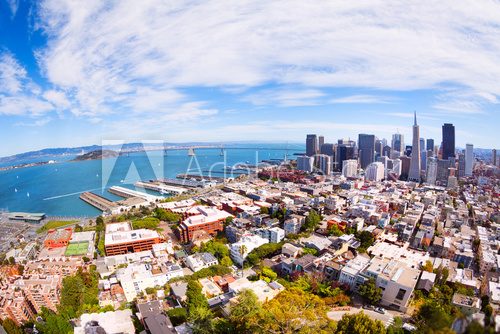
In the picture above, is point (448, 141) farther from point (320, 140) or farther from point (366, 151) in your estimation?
point (320, 140)

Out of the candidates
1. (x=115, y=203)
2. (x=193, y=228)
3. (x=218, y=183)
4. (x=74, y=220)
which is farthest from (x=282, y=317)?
(x=218, y=183)

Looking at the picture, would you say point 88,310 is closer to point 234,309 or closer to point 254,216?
point 234,309

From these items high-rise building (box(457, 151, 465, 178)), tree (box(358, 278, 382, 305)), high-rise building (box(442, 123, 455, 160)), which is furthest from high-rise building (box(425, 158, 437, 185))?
tree (box(358, 278, 382, 305))

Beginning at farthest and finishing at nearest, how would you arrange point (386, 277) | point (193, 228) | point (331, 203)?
point (331, 203) → point (193, 228) → point (386, 277)

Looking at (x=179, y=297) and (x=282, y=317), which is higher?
(x=282, y=317)

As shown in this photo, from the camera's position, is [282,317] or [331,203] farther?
[331,203]

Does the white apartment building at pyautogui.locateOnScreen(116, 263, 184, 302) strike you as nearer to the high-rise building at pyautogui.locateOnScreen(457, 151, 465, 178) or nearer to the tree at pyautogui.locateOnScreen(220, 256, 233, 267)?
the tree at pyautogui.locateOnScreen(220, 256, 233, 267)
